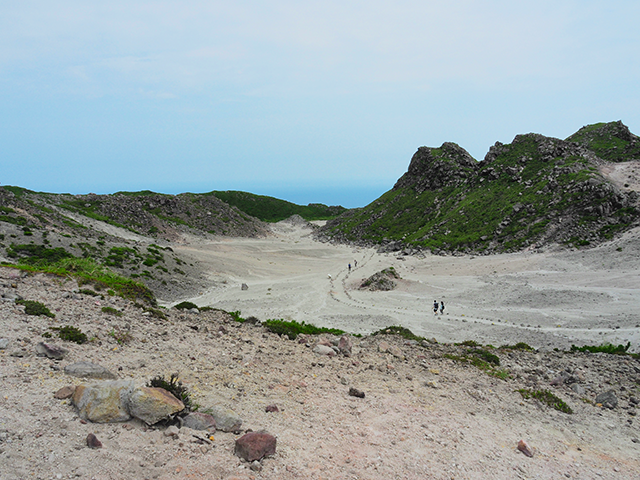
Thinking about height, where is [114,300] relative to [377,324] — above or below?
above

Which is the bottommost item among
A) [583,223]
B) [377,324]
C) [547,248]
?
[377,324]

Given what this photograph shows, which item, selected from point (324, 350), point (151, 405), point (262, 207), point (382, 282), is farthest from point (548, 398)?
point (262, 207)

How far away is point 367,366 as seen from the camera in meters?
15.6

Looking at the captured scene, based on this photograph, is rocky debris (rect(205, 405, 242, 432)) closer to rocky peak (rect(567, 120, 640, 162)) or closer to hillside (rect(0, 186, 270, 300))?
hillside (rect(0, 186, 270, 300))

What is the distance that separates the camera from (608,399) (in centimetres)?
1420

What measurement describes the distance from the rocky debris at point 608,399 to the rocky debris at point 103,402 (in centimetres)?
1708

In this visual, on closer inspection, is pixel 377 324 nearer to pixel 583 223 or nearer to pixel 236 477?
pixel 236 477

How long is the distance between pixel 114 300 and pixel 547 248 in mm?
62292

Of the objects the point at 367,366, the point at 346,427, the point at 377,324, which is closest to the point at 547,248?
the point at 377,324

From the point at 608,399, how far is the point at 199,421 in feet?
51.7

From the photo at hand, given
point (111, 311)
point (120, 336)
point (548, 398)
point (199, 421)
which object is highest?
point (111, 311)

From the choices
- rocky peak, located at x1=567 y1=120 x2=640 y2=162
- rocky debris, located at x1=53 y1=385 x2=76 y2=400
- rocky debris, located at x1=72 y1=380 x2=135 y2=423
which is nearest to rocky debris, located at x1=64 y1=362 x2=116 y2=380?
rocky debris, located at x1=53 y1=385 x2=76 y2=400

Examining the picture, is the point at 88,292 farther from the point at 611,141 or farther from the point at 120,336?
the point at 611,141

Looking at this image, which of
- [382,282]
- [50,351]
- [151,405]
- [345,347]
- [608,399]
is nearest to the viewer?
[151,405]
